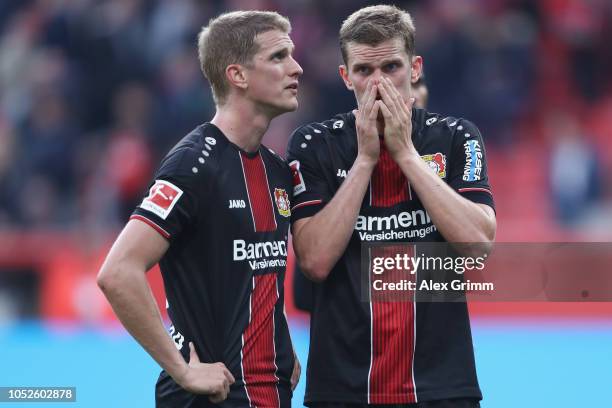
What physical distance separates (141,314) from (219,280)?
34 centimetres

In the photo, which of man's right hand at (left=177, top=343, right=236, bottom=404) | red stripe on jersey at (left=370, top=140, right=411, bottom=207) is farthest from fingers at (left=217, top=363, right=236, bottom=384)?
red stripe on jersey at (left=370, top=140, right=411, bottom=207)

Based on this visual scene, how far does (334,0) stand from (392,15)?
9.89 metres

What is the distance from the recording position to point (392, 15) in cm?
452

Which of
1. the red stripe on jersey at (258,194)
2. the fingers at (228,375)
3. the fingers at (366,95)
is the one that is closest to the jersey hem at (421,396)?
the fingers at (228,375)

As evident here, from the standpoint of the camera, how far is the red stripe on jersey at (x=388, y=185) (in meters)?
4.42

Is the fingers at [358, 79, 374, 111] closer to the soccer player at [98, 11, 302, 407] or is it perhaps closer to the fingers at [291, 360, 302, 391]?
the soccer player at [98, 11, 302, 407]

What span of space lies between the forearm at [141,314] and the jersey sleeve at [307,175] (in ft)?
2.51

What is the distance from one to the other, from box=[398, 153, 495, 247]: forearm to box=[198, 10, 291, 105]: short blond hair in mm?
816

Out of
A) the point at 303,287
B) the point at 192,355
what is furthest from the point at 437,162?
the point at 303,287

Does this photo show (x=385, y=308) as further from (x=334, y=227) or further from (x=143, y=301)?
(x=143, y=301)

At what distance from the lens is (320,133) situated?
15.0 ft

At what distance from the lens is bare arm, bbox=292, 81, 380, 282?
168 inches

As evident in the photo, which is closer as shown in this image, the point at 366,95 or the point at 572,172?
the point at 366,95

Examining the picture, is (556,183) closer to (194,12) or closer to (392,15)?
(194,12)
